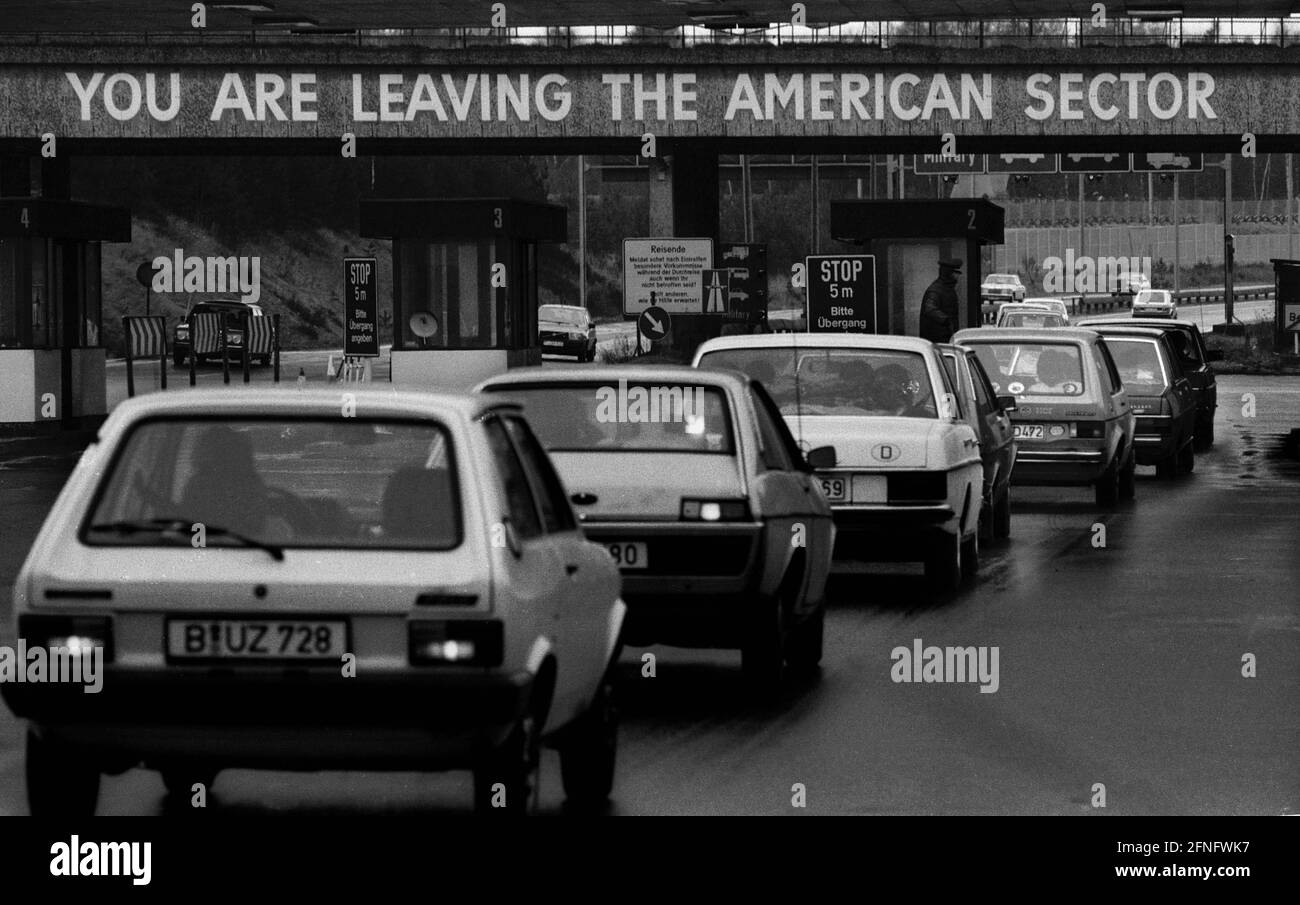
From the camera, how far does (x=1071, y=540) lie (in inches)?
774

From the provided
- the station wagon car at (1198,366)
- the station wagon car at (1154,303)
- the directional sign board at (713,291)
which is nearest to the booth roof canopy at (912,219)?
the directional sign board at (713,291)

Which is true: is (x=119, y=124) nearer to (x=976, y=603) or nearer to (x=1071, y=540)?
(x=1071, y=540)

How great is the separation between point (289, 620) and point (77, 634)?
23.3 inches

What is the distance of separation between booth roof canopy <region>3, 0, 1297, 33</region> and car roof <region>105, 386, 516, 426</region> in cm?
3804

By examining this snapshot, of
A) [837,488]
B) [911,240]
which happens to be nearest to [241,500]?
[837,488]

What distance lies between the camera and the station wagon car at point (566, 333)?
Result: 66125 millimetres

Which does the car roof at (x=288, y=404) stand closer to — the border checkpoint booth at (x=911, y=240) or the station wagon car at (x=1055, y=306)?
the border checkpoint booth at (x=911, y=240)

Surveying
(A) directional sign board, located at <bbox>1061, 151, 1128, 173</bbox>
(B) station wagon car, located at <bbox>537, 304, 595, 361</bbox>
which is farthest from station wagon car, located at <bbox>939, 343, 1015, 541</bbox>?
(B) station wagon car, located at <bbox>537, 304, 595, 361</bbox>

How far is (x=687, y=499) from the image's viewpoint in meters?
11.0

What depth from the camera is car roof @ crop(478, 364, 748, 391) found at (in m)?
11.5

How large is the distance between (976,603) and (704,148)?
2155cm

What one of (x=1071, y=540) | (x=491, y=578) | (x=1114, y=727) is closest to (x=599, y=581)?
(x=491, y=578)

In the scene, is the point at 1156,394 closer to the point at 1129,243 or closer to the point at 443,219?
the point at 443,219

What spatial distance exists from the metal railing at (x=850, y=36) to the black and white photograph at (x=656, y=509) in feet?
0.77
